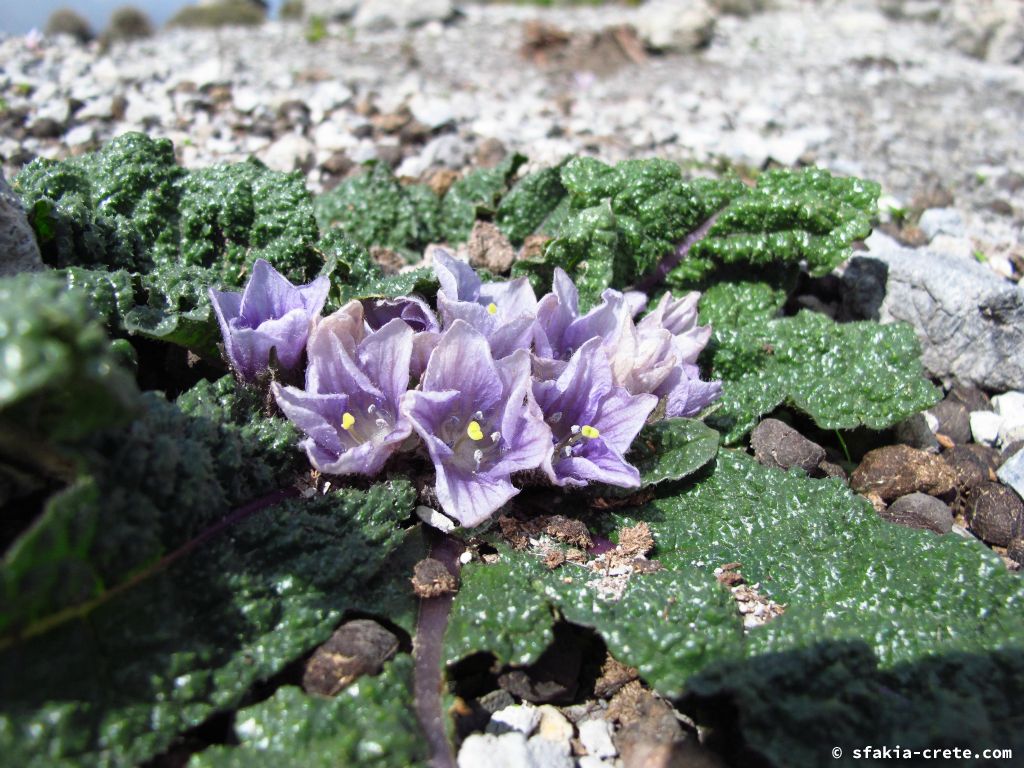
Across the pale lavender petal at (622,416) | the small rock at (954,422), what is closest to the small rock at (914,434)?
the small rock at (954,422)

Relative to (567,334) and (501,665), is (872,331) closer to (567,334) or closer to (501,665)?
(567,334)

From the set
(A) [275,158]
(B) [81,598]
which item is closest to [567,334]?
(B) [81,598]

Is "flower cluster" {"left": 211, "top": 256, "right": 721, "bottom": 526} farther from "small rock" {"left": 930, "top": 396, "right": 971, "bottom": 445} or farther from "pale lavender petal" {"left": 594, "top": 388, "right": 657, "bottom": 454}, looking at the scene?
"small rock" {"left": 930, "top": 396, "right": 971, "bottom": 445}

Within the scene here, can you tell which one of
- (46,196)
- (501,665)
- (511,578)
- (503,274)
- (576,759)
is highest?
(46,196)

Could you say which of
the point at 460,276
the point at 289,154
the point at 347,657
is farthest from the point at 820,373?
the point at 289,154

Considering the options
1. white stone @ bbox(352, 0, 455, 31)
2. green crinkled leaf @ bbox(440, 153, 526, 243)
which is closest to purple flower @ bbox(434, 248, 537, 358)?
green crinkled leaf @ bbox(440, 153, 526, 243)

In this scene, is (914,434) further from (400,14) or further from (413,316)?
(400,14)

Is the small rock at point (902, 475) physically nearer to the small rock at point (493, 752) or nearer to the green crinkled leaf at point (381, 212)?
the small rock at point (493, 752)
